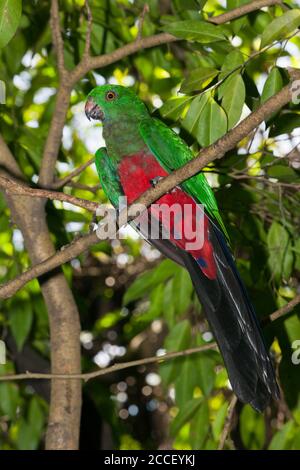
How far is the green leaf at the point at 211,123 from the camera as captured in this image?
2.50m

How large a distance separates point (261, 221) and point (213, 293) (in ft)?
2.63

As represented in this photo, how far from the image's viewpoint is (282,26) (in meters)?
2.32

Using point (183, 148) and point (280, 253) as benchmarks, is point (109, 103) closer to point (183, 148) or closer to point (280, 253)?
point (183, 148)

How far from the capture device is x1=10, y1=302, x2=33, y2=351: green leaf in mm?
3502

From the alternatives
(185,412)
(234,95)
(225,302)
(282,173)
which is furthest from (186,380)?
(234,95)

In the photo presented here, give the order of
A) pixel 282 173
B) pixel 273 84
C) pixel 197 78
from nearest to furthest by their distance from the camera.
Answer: pixel 273 84 → pixel 197 78 → pixel 282 173

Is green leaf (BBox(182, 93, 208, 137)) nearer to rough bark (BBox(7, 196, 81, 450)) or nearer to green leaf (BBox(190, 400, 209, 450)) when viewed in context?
rough bark (BBox(7, 196, 81, 450))

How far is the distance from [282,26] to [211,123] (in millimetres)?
426

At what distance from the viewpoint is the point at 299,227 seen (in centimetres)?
322

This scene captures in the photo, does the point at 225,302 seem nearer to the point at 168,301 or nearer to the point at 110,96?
the point at 168,301

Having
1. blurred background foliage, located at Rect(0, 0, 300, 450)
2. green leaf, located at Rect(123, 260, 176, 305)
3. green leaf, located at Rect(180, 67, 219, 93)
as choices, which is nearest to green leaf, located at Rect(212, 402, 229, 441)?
blurred background foliage, located at Rect(0, 0, 300, 450)

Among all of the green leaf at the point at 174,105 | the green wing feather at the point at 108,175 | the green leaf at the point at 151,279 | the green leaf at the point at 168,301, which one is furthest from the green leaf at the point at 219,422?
the green leaf at the point at 174,105

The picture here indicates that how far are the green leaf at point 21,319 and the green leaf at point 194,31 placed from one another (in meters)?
1.74

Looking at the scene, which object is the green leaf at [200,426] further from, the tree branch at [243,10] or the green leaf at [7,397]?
the tree branch at [243,10]
